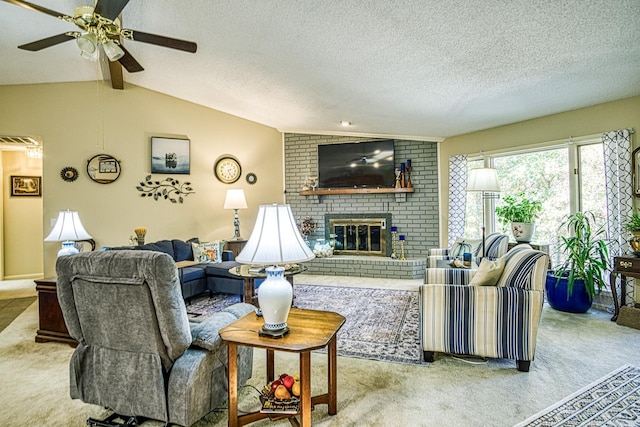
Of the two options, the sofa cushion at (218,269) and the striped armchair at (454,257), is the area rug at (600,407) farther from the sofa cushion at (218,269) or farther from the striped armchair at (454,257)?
the sofa cushion at (218,269)

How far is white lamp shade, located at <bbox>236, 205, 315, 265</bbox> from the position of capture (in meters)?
1.65

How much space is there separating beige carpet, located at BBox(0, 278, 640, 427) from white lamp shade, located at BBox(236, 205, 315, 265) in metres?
0.94

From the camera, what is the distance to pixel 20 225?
246 inches

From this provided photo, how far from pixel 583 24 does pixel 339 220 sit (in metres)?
4.44

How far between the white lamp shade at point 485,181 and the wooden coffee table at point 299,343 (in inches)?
109

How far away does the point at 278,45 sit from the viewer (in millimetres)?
3219

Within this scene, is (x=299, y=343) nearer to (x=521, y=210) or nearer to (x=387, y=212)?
(x=521, y=210)

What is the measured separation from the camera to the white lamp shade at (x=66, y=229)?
297cm

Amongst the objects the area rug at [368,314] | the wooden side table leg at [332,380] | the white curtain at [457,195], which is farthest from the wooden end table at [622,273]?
the wooden side table leg at [332,380]

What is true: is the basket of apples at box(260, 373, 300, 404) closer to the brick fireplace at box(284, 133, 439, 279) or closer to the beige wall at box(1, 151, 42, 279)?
the brick fireplace at box(284, 133, 439, 279)

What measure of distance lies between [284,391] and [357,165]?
4712 mm

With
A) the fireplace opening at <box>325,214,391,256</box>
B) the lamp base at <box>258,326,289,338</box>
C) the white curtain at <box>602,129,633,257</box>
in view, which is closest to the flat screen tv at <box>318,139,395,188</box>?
the fireplace opening at <box>325,214,391,256</box>

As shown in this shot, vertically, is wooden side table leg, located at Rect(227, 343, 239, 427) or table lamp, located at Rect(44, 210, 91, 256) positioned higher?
table lamp, located at Rect(44, 210, 91, 256)

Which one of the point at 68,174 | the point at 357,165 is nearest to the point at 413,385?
the point at 357,165
